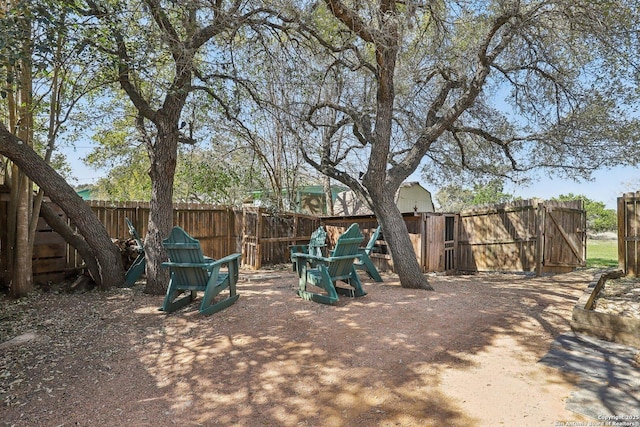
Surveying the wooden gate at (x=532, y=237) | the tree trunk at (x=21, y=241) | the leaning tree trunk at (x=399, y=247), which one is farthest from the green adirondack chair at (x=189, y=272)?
the wooden gate at (x=532, y=237)

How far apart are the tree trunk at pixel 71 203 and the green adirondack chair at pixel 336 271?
9.95 ft

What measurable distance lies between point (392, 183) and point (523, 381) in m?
3.78

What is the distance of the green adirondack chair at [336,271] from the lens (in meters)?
4.54

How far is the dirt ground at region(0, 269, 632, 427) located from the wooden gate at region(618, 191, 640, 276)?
2058mm

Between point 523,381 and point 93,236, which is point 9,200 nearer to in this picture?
point 93,236

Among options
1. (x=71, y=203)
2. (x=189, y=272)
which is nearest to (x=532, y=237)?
(x=189, y=272)

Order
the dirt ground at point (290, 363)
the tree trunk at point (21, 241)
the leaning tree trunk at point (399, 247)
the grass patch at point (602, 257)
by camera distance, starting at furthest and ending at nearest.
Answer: the grass patch at point (602, 257)
the leaning tree trunk at point (399, 247)
the tree trunk at point (21, 241)
the dirt ground at point (290, 363)

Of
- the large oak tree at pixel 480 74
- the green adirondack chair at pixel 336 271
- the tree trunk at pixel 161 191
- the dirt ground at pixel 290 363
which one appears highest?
the large oak tree at pixel 480 74

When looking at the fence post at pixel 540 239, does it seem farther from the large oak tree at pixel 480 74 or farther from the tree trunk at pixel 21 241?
the tree trunk at pixel 21 241

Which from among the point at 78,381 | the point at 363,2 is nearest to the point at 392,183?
the point at 363,2

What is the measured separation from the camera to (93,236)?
5.25 meters

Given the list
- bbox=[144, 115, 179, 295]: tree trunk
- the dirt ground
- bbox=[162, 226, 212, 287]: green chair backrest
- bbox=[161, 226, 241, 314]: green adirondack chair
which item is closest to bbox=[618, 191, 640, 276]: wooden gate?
the dirt ground

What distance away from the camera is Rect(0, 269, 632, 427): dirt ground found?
2.15 metres

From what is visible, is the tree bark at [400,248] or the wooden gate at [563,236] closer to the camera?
the tree bark at [400,248]
